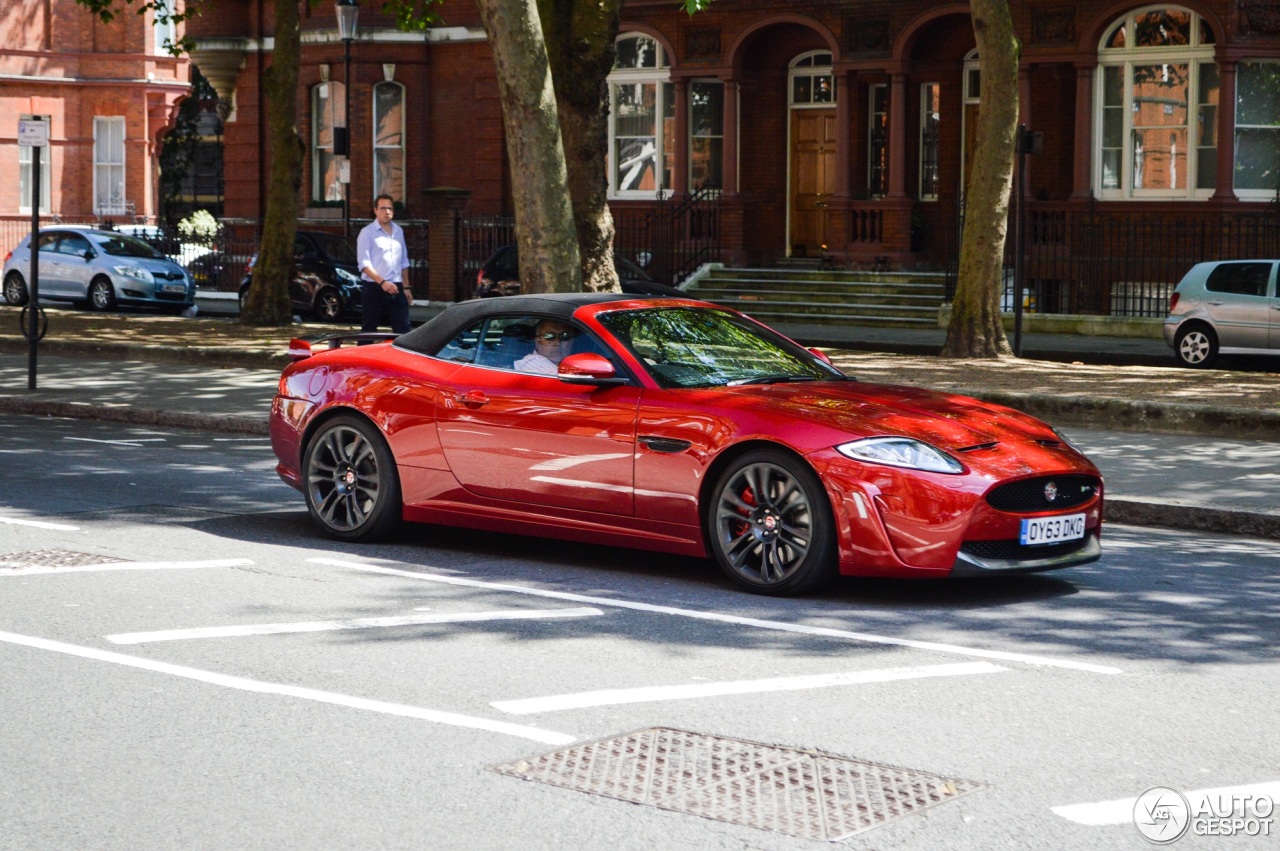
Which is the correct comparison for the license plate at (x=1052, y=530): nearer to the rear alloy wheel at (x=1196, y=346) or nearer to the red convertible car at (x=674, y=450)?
the red convertible car at (x=674, y=450)

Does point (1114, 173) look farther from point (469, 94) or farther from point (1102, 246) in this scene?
point (469, 94)

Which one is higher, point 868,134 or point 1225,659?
point 868,134

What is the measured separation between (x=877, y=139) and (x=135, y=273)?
45.0 feet

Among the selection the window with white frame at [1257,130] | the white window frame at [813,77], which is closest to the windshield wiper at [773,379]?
the window with white frame at [1257,130]

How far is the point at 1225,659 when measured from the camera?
7344mm

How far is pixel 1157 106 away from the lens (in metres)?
29.7

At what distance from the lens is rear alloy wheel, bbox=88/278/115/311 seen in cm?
3347

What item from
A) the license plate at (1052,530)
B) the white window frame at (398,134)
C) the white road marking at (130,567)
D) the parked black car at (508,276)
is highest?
the white window frame at (398,134)

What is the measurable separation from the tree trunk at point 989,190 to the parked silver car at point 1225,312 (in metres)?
3.26

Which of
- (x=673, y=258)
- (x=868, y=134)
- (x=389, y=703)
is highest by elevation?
(x=868, y=134)

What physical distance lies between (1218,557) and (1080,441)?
4426mm

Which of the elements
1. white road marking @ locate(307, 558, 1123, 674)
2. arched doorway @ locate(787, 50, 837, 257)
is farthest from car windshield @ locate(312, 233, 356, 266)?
white road marking @ locate(307, 558, 1123, 674)

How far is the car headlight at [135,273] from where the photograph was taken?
110 ft

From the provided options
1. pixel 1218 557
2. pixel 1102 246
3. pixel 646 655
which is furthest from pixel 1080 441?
pixel 1102 246
